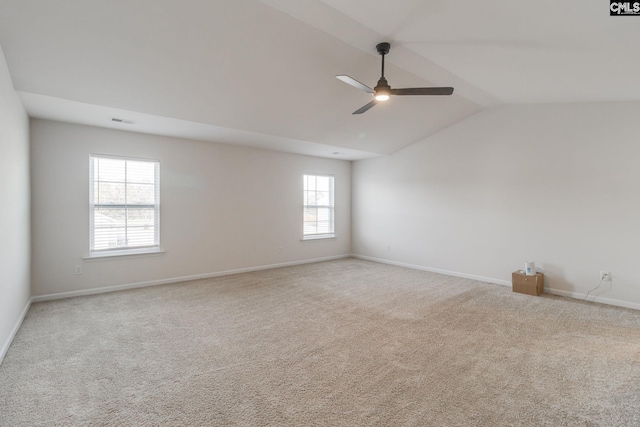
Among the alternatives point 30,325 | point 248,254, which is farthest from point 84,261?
point 248,254

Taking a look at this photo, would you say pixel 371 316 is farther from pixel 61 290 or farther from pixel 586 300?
pixel 61 290

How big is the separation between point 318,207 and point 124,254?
3.95 metres

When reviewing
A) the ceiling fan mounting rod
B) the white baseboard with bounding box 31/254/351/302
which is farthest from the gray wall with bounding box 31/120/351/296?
the ceiling fan mounting rod

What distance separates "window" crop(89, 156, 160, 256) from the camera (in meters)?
4.68

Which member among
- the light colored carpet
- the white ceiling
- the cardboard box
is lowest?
the light colored carpet

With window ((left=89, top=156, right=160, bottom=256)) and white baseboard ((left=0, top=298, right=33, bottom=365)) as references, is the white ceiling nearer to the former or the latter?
window ((left=89, top=156, right=160, bottom=256))

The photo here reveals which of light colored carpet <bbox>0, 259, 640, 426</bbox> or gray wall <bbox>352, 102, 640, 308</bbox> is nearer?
light colored carpet <bbox>0, 259, 640, 426</bbox>

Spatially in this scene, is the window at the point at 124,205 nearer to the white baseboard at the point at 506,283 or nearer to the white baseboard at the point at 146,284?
the white baseboard at the point at 146,284

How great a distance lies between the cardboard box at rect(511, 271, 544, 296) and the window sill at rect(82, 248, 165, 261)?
5523mm

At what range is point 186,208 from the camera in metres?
5.42

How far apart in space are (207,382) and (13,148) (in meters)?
3.00

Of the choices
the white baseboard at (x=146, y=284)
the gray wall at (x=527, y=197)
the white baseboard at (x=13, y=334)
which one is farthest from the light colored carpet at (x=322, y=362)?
the gray wall at (x=527, y=197)

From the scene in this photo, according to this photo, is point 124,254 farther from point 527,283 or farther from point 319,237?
point 527,283

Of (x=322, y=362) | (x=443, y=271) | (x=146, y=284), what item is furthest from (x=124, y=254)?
(x=443, y=271)
